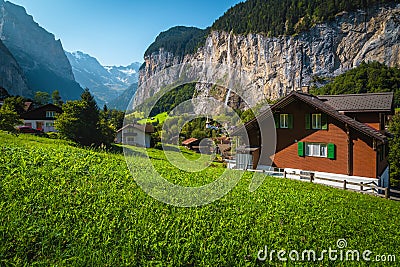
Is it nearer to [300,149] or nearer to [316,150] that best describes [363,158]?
[316,150]

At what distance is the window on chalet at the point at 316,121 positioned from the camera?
81.8 ft

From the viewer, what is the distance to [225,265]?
608 cm

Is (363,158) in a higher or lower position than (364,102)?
lower

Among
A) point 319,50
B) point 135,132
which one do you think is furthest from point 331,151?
point 319,50

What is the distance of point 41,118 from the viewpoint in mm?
57281

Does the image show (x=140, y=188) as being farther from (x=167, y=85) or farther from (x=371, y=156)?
(x=371, y=156)

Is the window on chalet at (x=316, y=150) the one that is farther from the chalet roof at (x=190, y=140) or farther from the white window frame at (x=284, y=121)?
the chalet roof at (x=190, y=140)

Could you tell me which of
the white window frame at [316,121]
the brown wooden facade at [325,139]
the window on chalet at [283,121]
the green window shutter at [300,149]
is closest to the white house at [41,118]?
the brown wooden facade at [325,139]

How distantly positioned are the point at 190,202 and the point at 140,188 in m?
1.86

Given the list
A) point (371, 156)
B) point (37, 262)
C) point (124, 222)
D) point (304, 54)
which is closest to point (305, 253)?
point (124, 222)

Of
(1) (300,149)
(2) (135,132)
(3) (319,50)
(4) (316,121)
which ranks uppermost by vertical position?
(3) (319,50)

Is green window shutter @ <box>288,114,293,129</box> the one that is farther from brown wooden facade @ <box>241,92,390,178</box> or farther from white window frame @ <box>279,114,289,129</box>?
white window frame @ <box>279,114,289,129</box>

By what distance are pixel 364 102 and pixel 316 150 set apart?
7544mm

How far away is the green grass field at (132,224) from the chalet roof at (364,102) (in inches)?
678
